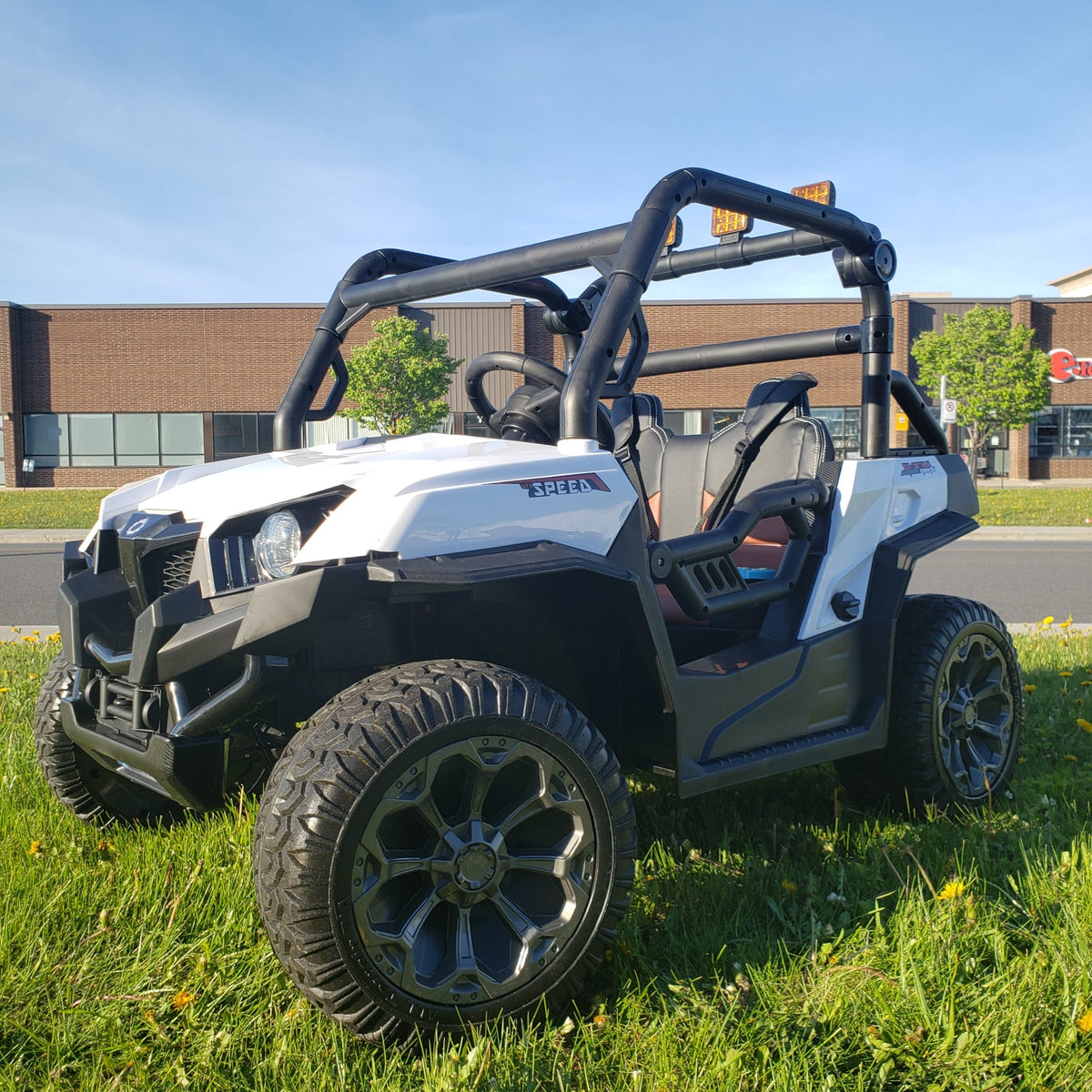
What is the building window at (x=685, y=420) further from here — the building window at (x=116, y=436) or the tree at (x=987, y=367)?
the building window at (x=116, y=436)

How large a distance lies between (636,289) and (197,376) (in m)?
33.2

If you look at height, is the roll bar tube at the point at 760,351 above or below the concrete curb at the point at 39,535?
above

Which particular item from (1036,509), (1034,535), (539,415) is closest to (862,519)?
(539,415)

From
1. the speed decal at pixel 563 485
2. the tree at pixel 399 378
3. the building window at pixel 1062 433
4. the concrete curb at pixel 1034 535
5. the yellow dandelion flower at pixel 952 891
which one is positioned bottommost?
the yellow dandelion flower at pixel 952 891

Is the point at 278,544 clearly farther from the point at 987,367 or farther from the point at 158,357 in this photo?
the point at 158,357

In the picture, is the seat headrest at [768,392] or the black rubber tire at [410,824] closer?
the black rubber tire at [410,824]

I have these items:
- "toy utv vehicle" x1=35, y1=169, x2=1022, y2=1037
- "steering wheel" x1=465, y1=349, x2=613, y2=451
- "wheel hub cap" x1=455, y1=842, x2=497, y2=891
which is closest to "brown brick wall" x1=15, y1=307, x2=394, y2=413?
"steering wheel" x1=465, y1=349, x2=613, y2=451

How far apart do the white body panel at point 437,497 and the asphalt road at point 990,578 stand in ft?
19.9

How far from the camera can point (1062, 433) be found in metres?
35.2

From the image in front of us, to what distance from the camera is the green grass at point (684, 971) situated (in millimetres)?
1897

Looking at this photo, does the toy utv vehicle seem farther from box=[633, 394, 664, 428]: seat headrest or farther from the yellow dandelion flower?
box=[633, 394, 664, 428]: seat headrest

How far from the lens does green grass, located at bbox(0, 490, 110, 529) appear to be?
647 inches

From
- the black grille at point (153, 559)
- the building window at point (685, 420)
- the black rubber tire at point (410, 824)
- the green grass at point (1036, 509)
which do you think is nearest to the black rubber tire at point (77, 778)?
the black grille at point (153, 559)

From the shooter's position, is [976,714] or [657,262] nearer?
[657,262]
